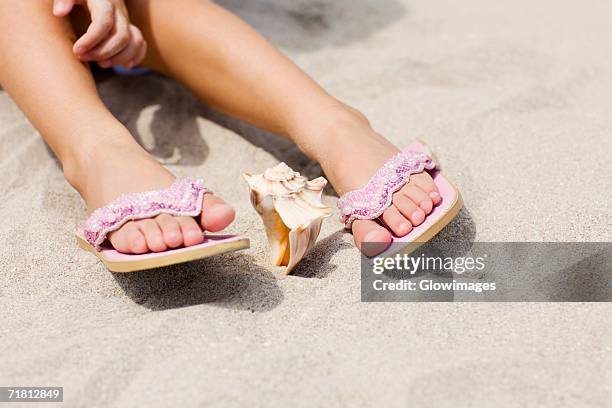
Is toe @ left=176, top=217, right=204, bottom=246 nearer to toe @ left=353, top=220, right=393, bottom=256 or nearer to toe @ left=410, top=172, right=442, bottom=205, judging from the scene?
toe @ left=353, top=220, right=393, bottom=256

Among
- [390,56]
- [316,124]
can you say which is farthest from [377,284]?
[390,56]

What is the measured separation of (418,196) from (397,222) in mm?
70

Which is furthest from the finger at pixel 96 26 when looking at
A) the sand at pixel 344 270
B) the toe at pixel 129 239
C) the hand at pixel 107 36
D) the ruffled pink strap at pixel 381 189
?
the ruffled pink strap at pixel 381 189

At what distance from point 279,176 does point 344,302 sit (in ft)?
0.80

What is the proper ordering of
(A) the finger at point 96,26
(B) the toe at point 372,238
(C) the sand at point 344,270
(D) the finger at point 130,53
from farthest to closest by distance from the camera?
(D) the finger at point 130,53 → (A) the finger at point 96,26 → (B) the toe at point 372,238 → (C) the sand at point 344,270

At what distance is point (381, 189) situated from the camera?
1401mm

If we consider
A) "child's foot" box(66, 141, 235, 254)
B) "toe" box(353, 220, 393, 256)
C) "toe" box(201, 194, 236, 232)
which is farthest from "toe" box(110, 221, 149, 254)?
"toe" box(353, 220, 393, 256)

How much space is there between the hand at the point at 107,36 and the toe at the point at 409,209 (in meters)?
0.66

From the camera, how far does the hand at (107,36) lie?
1.52 m

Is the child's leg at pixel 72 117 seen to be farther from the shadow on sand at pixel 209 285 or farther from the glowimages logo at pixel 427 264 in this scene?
the glowimages logo at pixel 427 264

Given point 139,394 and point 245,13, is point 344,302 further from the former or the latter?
point 245,13

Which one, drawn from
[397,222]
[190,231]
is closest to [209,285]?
[190,231]

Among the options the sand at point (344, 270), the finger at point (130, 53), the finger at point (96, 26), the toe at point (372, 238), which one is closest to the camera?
the sand at point (344, 270)

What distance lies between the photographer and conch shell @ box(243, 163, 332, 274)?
1298 millimetres
